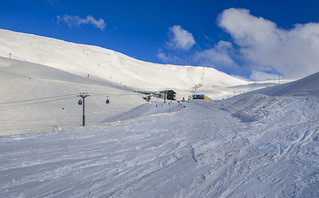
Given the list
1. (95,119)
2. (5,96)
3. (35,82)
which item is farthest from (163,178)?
(35,82)

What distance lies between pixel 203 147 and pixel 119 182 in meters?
3.79

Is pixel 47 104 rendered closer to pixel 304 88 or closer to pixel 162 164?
pixel 162 164

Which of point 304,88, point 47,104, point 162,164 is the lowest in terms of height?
point 47,104

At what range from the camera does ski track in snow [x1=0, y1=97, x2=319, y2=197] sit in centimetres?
405

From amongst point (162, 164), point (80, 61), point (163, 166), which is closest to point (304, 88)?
point (162, 164)

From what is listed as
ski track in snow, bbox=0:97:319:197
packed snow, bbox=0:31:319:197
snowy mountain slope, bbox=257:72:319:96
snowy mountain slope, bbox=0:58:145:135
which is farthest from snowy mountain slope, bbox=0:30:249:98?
ski track in snow, bbox=0:97:319:197

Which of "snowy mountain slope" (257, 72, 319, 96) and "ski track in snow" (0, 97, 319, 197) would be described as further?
"snowy mountain slope" (257, 72, 319, 96)

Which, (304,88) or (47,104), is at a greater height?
(304,88)

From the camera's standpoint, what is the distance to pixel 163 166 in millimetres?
5398

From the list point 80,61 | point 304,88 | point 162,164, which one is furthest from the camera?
point 80,61

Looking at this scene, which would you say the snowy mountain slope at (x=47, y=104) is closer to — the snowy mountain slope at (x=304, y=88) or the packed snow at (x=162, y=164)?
the packed snow at (x=162, y=164)

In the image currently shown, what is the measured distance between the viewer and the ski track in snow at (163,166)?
4051mm

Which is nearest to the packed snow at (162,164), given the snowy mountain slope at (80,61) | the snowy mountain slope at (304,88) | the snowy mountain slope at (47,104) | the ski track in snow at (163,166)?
the ski track in snow at (163,166)

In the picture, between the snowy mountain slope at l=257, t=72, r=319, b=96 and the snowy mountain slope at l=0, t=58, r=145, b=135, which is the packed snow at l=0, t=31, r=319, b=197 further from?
the snowy mountain slope at l=0, t=58, r=145, b=135
